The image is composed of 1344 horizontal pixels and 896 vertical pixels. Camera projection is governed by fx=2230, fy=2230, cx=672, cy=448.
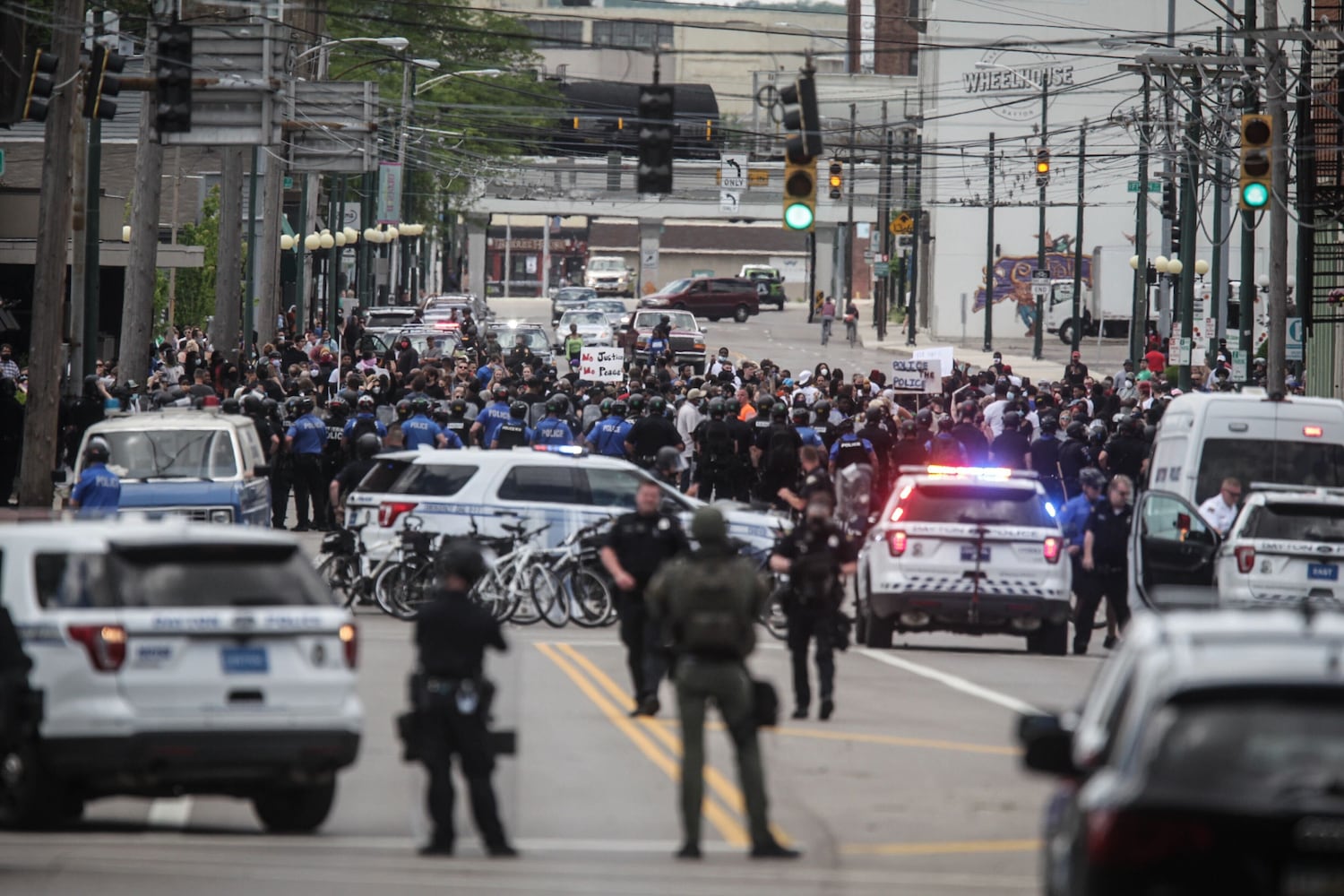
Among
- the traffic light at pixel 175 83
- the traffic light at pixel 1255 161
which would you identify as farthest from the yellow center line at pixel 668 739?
the traffic light at pixel 1255 161

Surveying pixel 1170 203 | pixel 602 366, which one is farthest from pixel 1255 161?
pixel 1170 203

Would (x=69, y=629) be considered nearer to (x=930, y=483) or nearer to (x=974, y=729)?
(x=974, y=729)

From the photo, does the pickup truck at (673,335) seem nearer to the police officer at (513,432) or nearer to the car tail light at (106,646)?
the police officer at (513,432)

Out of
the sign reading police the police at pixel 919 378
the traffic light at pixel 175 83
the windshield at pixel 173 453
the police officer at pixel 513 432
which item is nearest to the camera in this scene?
the windshield at pixel 173 453

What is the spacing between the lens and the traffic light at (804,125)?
25.2 m

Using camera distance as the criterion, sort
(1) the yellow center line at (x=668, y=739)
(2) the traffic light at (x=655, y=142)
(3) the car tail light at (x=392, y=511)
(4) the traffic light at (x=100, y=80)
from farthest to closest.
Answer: (4) the traffic light at (x=100, y=80) → (2) the traffic light at (x=655, y=142) → (3) the car tail light at (x=392, y=511) → (1) the yellow center line at (x=668, y=739)

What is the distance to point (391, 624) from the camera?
21391mm

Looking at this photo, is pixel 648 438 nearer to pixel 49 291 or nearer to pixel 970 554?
pixel 49 291

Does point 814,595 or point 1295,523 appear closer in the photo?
point 814,595

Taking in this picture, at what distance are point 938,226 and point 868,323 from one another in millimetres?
13220

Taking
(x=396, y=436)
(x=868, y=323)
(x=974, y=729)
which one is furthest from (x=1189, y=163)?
(x=868, y=323)

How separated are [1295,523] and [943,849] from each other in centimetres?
1017

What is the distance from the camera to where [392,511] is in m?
21.8

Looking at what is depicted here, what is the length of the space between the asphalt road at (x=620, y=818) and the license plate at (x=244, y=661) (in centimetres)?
87
